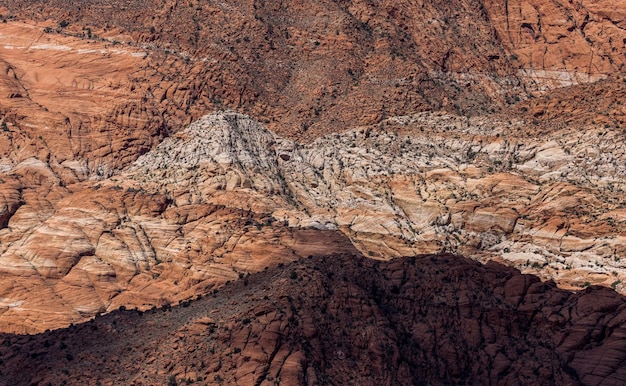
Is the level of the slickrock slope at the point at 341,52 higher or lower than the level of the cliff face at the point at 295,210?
higher

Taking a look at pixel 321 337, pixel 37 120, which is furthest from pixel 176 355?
pixel 37 120

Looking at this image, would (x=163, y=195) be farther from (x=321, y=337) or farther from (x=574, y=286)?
(x=574, y=286)

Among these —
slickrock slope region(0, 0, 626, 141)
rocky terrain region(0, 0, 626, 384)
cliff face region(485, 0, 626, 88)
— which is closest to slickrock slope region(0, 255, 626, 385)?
rocky terrain region(0, 0, 626, 384)

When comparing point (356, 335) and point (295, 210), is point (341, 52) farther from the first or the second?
point (356, 335)

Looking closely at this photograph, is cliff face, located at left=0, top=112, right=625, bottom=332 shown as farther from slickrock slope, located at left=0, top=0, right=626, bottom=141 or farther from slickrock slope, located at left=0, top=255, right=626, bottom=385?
slickrock slope, located at left=0, top=255, right=626, bottom=385

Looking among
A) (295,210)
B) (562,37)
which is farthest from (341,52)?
(295,210)

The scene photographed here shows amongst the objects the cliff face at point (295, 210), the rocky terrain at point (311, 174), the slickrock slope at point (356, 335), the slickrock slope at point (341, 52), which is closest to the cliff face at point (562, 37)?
the slickrock slope at point (341, 52)

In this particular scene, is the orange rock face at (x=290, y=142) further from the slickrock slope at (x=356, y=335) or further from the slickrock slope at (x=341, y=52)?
the slickrock slope at (x=356, y=335)

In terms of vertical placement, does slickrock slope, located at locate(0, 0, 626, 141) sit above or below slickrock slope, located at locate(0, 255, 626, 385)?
above
